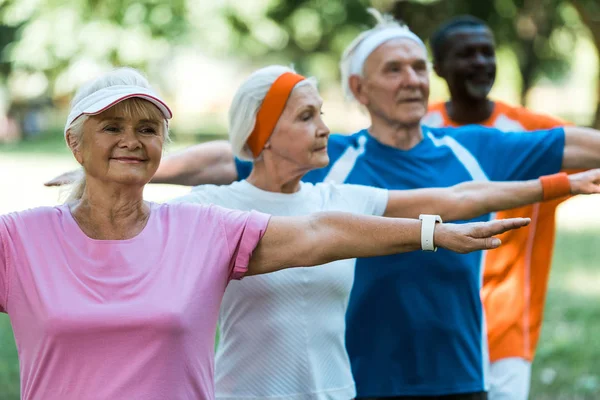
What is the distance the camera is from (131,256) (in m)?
3.15

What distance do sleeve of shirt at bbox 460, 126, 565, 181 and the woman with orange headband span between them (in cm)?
41

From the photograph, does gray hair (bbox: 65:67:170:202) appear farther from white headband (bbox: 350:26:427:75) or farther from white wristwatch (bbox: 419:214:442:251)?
white headband (bbox: 350:26:427:75)

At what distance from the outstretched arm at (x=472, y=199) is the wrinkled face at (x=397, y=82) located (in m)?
0.69

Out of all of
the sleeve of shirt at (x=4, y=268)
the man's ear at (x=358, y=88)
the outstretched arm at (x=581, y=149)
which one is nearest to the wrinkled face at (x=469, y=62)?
the man's ear at (x=358, y=88)

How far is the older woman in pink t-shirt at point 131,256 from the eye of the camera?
3004 mm

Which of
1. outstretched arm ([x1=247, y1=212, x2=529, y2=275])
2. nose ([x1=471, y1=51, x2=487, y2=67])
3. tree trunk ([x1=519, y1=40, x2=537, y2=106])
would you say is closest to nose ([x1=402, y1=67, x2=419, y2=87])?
nose ([x1=471, y1=51, x2=487, y2=67])

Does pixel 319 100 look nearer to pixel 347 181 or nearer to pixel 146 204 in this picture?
pixel 347 181

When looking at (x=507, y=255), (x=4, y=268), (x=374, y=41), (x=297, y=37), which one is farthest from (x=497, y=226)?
(x=297, y=37)

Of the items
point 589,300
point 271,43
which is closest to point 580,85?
point 271,43

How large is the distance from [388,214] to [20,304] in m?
1.57

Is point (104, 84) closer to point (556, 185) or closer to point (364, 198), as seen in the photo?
Answer: point (364, 198)

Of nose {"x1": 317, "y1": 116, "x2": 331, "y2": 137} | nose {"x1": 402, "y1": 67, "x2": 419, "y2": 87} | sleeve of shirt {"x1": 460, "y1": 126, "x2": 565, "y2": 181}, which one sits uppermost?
nose {"x1": 402, "y1": 67, "x2": 419, "y2": 87}

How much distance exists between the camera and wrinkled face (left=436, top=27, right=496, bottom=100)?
599cm

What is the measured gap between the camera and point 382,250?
324cm
